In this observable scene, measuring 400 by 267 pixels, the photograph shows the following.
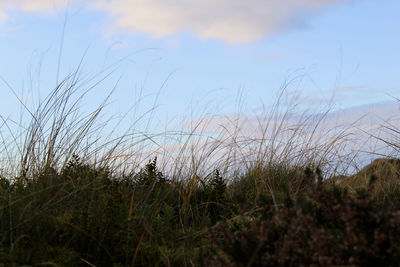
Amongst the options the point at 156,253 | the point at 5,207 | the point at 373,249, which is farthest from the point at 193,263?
the point at 5,207

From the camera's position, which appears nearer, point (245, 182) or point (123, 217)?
point (123, 217)

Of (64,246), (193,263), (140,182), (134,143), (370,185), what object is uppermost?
(134,143)

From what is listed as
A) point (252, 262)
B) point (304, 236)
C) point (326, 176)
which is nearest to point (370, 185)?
point (304, 236)

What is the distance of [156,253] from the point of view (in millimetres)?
2549

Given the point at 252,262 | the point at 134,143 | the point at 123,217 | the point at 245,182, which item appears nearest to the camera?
the point at 252,262

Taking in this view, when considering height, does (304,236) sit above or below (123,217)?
below

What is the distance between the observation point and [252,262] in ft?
6.22

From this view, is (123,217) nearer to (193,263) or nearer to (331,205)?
(193,263)

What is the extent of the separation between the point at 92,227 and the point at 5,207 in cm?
67

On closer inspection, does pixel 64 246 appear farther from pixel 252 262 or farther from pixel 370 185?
pixel 370 185

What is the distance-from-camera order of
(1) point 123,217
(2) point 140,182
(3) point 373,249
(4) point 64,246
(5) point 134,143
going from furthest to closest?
(5) point 134,143
(2) point 140,182
(1) point 123,217
(4) point 64,246
(3) point 373,249

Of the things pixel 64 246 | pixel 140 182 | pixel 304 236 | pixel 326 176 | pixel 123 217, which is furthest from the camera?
pixel 326 176

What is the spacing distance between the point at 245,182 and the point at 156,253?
8.63ft

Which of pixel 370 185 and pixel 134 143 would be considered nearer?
pixel 370 185
